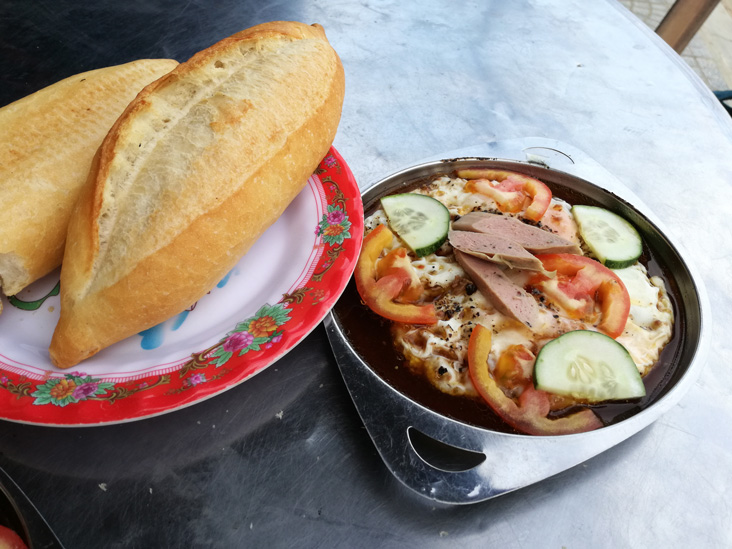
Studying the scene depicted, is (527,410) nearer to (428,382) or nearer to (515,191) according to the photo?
(428,382)

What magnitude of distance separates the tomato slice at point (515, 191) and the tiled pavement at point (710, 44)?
2.37 metres

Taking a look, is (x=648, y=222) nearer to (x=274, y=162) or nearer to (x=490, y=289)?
(x=490, y=289)

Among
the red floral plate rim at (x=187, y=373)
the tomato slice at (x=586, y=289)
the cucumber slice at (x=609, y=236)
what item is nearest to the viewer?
the red floral plate rim at (x=187, y=373)

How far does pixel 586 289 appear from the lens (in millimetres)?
1037

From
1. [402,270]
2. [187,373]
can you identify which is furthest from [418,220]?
[187,373]

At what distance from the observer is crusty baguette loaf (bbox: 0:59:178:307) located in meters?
0.94

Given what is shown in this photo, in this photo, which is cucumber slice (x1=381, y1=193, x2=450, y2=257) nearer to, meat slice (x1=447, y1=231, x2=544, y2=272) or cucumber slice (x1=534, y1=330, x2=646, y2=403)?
meat slice (x1=447, y1=231, x2=544, y2=272)

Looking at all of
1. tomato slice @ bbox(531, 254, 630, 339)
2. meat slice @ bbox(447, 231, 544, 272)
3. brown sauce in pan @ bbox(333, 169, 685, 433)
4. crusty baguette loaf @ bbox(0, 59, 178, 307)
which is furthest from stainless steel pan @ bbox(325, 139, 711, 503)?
crusty baguette loaf @ bbox(0, 59, 178, 307)

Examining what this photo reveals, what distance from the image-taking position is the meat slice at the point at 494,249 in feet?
3.35

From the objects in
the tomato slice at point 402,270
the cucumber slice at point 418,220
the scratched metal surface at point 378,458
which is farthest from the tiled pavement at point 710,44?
the tomato slice at point 402,270

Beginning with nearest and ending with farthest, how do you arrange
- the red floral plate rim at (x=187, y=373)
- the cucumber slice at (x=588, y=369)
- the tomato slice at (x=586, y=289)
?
the red floral plate rim at (x=187, y=373) → the cucumber slice at (x=588, y=369) → the tomato slice at (x=586, y=289)

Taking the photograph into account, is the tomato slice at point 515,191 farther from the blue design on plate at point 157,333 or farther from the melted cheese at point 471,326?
the blue design on plate at point 157,333

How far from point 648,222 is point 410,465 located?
2.63ft

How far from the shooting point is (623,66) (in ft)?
5.95
